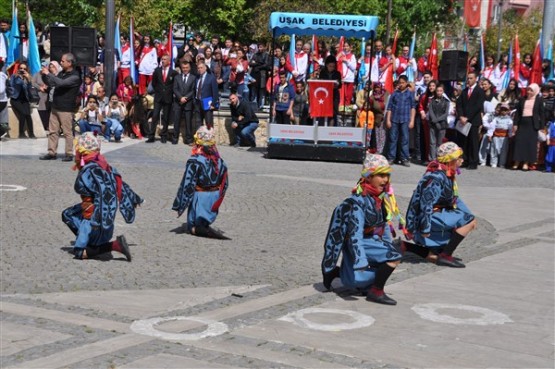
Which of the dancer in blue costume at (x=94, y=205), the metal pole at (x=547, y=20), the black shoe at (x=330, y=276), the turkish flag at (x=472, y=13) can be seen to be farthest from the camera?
the turkish flag at (x=472, y=13)

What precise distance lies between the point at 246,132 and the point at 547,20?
833 cm

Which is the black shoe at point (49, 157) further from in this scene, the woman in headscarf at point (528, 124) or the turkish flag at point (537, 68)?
the turkish flag at point (537, 68)

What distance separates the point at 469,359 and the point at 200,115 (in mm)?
14984

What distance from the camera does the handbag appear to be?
864 inches

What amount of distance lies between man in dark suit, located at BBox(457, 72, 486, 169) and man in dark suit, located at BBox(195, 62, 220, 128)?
5.03 meters

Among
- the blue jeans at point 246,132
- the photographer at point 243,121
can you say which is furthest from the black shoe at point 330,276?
the blue jeans at point 246,132

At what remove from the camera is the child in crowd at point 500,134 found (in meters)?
21.5

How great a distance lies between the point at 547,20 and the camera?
25703 mm

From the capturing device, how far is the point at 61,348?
304 inches

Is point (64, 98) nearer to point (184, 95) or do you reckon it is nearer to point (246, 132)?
point (184, 95)

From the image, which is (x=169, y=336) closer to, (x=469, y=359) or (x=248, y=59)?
(x=469, y=359)

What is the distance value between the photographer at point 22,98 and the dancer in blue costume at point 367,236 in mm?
13460

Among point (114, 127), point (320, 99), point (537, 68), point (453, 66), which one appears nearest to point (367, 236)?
point (320, 99)

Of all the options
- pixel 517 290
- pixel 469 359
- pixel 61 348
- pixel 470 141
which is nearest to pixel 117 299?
pixel 61 348
